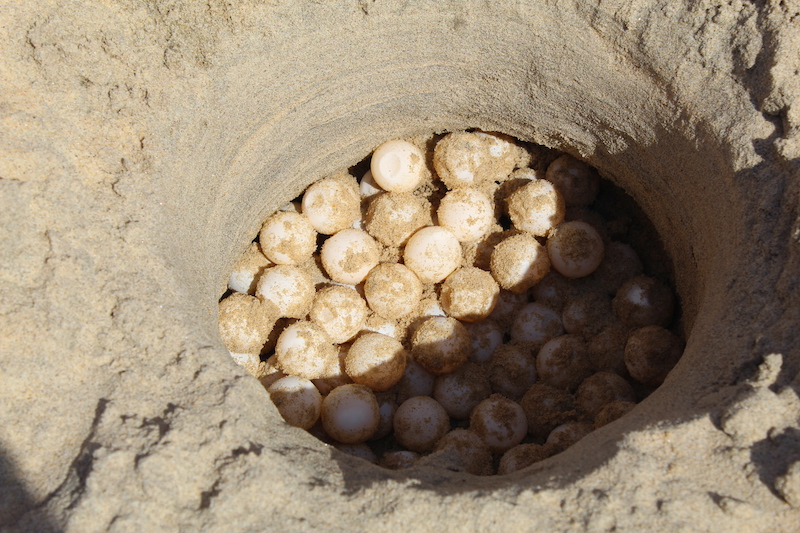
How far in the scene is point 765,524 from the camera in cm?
142

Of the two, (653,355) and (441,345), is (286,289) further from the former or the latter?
(653,355)

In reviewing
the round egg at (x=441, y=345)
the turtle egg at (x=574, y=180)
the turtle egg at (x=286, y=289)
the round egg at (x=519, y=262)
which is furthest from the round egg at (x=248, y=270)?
the turtle egg at (x=574, y=180)

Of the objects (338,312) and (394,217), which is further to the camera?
(394,217)

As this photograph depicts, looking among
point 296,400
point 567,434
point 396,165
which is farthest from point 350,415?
point 396,165

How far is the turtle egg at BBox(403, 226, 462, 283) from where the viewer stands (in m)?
2.79

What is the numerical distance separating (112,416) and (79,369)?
0.60ft

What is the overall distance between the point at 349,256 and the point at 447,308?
0.50 m

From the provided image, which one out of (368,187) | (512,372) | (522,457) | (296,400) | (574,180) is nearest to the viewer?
(522,457)

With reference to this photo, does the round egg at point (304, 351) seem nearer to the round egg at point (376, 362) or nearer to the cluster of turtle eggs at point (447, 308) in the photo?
the cluster of turtle eggs at point (447, 308)

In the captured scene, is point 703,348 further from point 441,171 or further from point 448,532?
point 441,171

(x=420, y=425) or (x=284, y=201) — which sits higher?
(x=284, y=201)

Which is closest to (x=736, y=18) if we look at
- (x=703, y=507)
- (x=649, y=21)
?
(x=649, y=21)

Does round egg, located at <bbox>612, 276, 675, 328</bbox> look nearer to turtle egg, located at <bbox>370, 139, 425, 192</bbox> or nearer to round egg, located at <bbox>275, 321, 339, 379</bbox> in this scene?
turtle egg, located at <bbox>370, 139, 425, 192</bbox>

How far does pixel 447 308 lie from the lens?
9.34 feet
